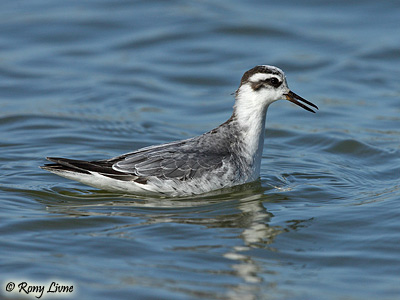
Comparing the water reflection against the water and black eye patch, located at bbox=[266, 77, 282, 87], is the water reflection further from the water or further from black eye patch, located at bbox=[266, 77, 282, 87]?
black eye patch, located at bbox=[266, 77, 282, 87]

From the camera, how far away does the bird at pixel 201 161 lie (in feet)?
31.2

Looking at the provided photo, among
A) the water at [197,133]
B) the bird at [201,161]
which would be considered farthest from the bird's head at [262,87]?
the water at [197,133]

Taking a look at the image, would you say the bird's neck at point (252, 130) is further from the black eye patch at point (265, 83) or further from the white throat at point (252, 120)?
the black eye patch at point (265, 83)

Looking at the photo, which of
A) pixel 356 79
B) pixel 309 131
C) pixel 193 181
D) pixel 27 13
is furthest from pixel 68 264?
pixel 27 13

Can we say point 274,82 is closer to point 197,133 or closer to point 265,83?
point 265,83

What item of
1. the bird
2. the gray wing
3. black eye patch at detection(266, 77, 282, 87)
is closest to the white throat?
the bird

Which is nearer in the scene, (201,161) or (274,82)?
(201,161)

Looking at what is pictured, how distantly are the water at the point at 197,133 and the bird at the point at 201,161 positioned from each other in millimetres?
212

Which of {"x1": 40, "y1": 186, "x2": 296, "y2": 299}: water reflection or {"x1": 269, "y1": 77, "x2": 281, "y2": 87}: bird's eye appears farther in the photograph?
{"x1": 269, "y1": 77, "x2": 281, "y2": 87}: bird's eye

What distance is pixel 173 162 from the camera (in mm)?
9648

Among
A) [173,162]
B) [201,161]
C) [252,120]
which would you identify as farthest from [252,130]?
[173,162]

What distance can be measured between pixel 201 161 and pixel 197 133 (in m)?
3.20

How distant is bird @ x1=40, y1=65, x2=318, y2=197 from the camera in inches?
375

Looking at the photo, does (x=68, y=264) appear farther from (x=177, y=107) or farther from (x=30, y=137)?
(x=177, y=107)
